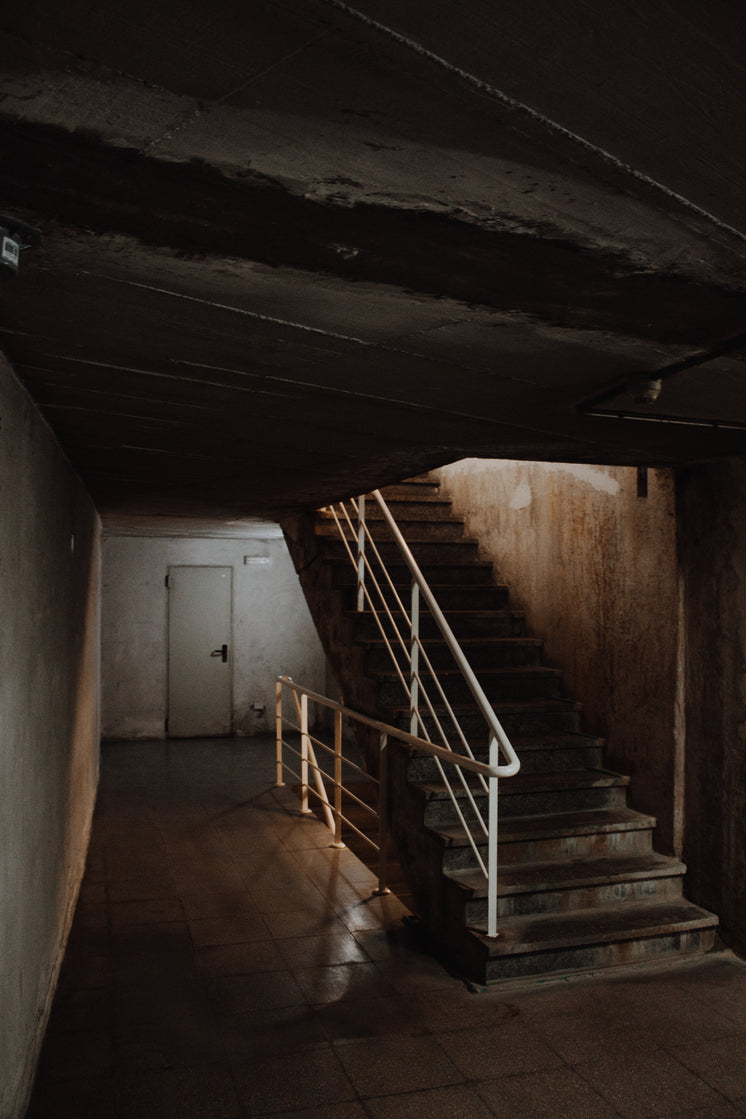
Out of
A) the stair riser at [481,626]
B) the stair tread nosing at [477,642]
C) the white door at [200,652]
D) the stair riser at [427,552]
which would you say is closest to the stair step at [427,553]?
the stair riser at [427,552]

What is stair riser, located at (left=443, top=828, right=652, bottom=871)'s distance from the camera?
410 centimetres

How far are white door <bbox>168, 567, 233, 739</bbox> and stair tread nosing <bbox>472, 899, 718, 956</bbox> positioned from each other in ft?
21.6

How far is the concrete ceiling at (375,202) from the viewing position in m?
0.96

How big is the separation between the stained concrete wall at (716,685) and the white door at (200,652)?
670 centimetres

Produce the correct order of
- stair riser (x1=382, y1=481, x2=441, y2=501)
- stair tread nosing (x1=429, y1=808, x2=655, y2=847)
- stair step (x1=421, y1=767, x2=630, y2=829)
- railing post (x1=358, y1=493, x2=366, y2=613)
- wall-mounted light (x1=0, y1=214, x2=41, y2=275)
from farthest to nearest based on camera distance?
stair riser (x1=382, y1=481, x2=441, y2=501), railing post (x1=358, y1=493, x2=366, y2=613), stair step (x1=421, y1=767, x2=630, y2=829), stair tread nosing (x1=429, y1=808, x2=655, y2=847), wall-mounted light (x1=0, y1=214, x2=41, y2=275)

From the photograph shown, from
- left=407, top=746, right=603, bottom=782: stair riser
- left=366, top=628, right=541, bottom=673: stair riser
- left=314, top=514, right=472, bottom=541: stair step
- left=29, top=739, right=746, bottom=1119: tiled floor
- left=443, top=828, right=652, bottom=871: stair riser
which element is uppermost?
left=314, top=514, right=472, bottom=541: stair step

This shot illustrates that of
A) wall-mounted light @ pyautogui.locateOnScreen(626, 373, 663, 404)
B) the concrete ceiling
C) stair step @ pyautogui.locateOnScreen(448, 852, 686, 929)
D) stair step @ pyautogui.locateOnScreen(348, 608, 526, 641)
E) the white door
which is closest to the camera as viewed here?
the concrete ceiling

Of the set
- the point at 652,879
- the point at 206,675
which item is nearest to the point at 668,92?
the point at 652,879

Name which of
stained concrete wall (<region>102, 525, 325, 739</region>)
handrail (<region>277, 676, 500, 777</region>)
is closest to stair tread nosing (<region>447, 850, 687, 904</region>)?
handrail (<region>277, 676, 500, 777</region>)

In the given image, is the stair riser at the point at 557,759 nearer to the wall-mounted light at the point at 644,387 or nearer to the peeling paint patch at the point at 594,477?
the peeling paint patch at the point at 594,477

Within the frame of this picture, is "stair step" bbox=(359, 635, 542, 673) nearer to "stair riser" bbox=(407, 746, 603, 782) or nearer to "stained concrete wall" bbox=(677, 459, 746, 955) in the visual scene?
"stair riser" bbox=(407, 746, 603, 782)

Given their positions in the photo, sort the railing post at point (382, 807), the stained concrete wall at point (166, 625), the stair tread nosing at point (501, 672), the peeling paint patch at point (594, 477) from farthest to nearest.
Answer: the stained concrete wall at point (166, 625) → the stair tread nosing at point (501, 672) → the peeling paint patch at point (594, 477) → the railing post at point (382, 807)

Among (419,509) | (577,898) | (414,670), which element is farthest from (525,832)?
(419,509)

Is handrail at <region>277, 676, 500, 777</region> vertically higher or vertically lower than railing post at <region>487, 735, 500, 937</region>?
higher
